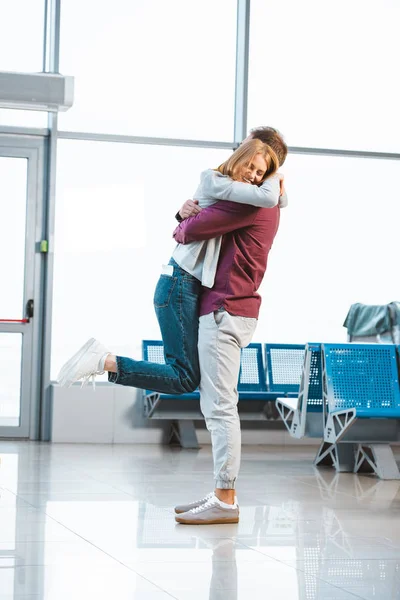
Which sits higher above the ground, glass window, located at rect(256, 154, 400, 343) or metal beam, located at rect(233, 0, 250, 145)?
metal beam, located at rect(233, 0, 250, 145)

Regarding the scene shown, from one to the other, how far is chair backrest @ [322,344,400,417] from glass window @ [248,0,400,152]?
3.02 m

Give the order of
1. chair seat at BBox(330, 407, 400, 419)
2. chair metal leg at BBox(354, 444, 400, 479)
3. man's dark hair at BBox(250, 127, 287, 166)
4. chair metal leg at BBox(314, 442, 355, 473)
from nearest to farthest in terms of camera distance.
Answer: man's dark hair at BBox(250, 127, 287, 166) < chair seat at BBox(330, 407, 400, 419) < chair metal leg at BBox(354, 444, 400, 479) < chair metal leg at BBox(314, 442, 355, 473)

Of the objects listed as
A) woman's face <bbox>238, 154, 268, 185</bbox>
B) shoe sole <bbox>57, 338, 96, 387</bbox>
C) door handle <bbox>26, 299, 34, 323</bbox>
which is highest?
woman's face <bbox>238, 154, 268, 185</bbox>

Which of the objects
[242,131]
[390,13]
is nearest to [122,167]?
[242,131]

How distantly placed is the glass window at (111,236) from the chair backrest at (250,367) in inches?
17.4

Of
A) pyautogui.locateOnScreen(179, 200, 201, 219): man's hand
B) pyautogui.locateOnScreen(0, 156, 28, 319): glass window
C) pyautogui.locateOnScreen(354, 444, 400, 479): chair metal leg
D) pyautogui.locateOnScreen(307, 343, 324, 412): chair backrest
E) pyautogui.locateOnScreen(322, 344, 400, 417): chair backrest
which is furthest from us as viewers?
pyautogui.locateOnScreen(0, 156, 28, 319): glass window

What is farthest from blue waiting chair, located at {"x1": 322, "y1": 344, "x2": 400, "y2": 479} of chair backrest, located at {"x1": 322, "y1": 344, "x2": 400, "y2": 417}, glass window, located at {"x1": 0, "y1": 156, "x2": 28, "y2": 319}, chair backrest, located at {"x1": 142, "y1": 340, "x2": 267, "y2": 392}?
glass window, located at {"x1": 0, "y1": 156, "x2": 28, "y2": 319}

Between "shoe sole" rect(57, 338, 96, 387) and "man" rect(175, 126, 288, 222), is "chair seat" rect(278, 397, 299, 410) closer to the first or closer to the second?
"man" rect(175, 126, 288, 222)

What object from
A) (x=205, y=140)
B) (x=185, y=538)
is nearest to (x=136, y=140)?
(x=205, y=140)

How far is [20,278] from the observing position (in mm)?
7684

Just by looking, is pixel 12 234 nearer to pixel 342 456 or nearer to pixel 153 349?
pixel 153 349

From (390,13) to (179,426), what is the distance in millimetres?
4166

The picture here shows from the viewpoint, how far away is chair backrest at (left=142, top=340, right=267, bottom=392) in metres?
7.46

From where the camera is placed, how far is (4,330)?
7582 mm
